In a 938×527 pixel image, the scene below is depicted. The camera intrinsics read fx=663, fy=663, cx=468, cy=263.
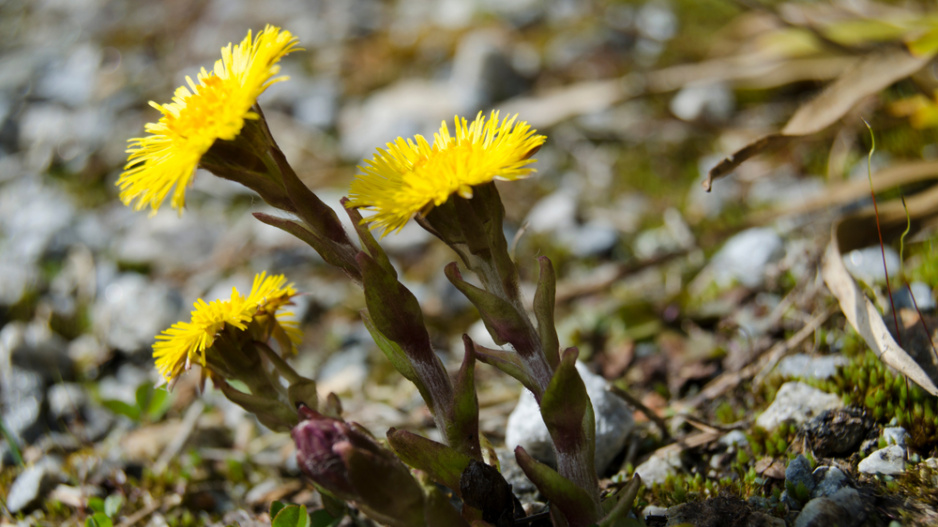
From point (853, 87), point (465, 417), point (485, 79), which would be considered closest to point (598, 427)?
point (465, 417)

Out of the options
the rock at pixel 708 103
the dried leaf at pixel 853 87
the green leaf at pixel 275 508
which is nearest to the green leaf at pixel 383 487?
the green leaf at pixel 275 508

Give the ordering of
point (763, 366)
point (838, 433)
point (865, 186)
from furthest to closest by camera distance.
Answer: point (865, 186)
point (763, 366)
point (838, 433)

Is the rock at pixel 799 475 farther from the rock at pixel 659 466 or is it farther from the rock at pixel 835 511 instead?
the rock at pixel 659 466

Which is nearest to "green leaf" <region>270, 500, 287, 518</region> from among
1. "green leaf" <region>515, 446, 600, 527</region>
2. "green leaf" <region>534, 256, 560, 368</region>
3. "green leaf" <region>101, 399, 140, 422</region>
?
"green leaf" <region>515, 446, 600, 527</region>

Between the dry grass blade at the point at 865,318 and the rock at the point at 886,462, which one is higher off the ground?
the dry grass blade at the point at 865,318

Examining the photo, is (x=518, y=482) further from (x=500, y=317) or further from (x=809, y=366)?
(x=809, y=366)

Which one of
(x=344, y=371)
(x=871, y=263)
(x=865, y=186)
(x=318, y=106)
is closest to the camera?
(x=871, y=263)

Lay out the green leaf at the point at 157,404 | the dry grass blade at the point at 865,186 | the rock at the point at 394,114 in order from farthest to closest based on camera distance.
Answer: the rock at the point at 394,114, the dry grass blade at the point at 865,186, the green leaf at the point at 157,404
